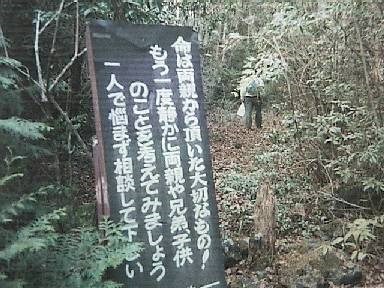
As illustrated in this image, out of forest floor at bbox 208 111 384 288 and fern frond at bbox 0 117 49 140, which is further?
forest floor at bbox 208 111 384 288

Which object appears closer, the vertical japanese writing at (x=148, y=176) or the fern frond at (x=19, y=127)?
the fern frond at (x=19, y=127)

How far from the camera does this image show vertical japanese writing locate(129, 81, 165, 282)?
3.68 m

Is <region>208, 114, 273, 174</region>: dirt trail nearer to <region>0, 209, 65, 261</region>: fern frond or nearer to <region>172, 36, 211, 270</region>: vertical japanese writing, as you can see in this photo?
<region>172, 36, 211, 270</region>: vertical japanese writing

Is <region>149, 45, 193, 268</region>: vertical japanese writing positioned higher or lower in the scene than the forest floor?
higher

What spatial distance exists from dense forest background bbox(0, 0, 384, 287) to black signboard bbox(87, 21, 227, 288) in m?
0.37

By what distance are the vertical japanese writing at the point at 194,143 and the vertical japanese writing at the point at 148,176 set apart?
34 centimetres

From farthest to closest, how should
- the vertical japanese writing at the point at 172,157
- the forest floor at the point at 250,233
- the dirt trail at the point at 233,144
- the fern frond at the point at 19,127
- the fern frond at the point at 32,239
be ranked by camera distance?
the dirt trail at the point at 233,144 < the forest floor at the point at 250,233 < the vertical japanese writing at the point at 172,157 < the fern frond at the point at 19,127 < the fern frond at the point at 32,239

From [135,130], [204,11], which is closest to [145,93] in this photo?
[135,130]

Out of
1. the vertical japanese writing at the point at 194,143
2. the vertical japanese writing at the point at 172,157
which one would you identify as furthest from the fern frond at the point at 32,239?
the vertical japanese writing at the point at 194,143

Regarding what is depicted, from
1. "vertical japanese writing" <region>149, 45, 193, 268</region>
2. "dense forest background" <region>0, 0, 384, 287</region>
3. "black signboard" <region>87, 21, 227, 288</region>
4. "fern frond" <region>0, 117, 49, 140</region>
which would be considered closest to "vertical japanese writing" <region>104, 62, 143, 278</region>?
"black signboard" <region>87, 21, 227, 288</region>

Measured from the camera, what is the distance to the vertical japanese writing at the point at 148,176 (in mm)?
3682

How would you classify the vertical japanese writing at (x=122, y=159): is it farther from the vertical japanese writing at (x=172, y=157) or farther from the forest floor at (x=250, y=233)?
the forest floor at (x=250, y=233)

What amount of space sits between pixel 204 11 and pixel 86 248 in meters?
7.98

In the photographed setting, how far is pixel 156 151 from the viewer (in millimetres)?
3752
